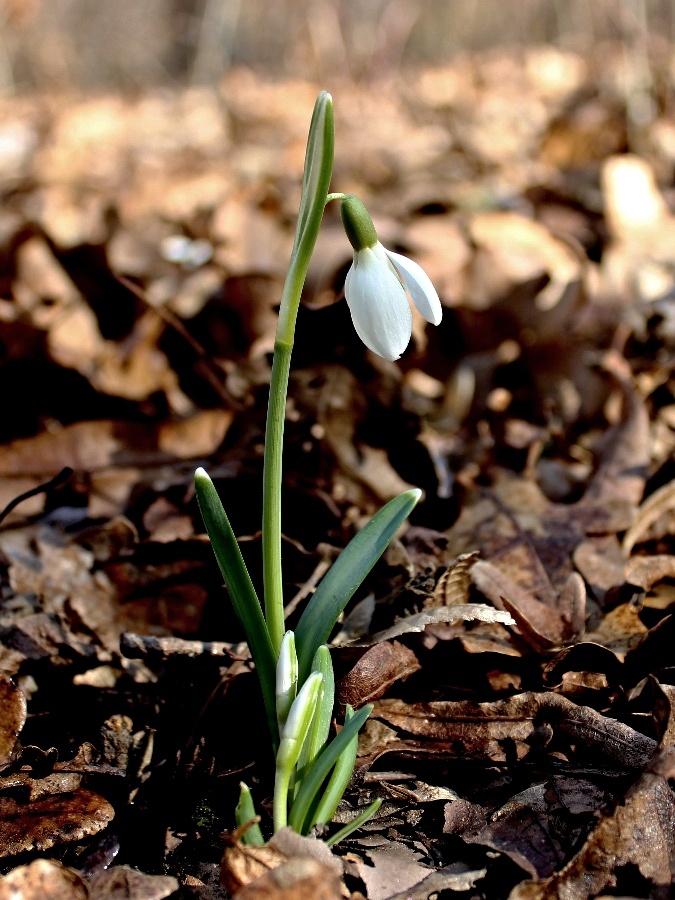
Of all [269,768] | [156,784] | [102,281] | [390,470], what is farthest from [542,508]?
[102,281]

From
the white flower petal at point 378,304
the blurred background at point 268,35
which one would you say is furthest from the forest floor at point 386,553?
the blurred background at point 268,35

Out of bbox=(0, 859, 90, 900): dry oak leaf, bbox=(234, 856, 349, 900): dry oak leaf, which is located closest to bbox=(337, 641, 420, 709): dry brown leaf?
bbox=(234, 856, 349, 900): dry oak leaf

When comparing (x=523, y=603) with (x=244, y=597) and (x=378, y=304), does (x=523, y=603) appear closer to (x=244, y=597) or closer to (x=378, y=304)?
(x=244, y=597)

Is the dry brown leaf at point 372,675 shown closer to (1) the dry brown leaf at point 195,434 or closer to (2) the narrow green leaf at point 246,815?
(2) the narrow green leaf at point 246,815

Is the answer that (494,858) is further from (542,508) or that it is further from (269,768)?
(542,508)

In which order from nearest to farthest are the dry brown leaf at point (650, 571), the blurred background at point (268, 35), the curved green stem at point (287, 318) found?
1. the curved green stem at point (287, 318)
2. the dry brown leaf at point (650, 571)
3. the blurred background at point (268, 35)

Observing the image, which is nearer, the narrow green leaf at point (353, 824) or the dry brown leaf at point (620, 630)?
the narrow green leaf at point (353, 824)

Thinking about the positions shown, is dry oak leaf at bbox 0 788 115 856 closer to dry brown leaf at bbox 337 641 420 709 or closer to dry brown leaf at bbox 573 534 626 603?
dry brown leaf at bbox 337 641 420 709

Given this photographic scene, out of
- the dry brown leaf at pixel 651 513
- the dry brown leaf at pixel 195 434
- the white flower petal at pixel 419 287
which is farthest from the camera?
the dry brown leaf at pixel 195 434

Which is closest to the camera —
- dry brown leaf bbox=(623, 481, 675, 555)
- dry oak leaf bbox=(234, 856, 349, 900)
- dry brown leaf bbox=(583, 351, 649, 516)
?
dry oak leaf bbox=(234, 856, 349, 900)
